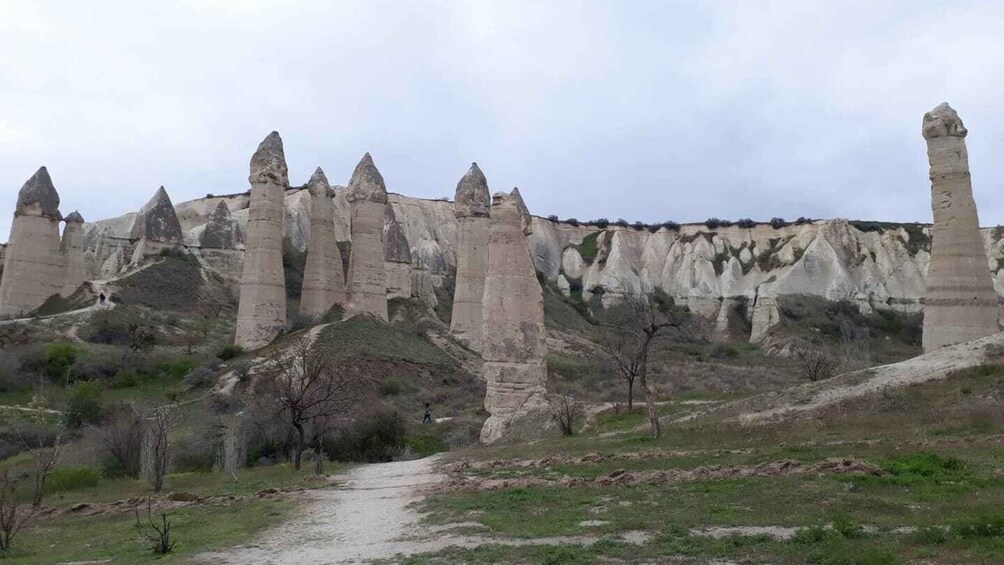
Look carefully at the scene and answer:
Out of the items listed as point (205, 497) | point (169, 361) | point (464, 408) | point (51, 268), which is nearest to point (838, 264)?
point (464, 408)

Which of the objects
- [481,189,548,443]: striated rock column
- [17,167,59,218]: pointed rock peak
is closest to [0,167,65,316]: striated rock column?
[17,167,59,218]: pointed rock peak

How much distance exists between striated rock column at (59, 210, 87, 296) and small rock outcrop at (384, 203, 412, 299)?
52.4 ft

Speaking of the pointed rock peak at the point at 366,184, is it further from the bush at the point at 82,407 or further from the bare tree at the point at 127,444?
the bare tree at the point at 127,444

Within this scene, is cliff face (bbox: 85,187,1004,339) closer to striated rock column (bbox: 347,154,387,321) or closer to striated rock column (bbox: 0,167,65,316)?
striated rock column (bbox: 0,167,65,316)

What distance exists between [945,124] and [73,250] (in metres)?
39.7

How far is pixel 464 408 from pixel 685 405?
8733 mm

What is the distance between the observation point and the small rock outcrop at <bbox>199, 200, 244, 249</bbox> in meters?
48.3

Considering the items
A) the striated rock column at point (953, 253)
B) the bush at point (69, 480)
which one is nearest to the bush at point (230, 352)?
the bush at point (69, 480)

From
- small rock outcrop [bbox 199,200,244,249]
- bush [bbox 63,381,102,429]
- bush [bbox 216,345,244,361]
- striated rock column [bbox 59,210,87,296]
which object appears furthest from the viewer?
small rock outcrop [bbox 199,200,244,249]

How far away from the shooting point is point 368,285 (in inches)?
1391

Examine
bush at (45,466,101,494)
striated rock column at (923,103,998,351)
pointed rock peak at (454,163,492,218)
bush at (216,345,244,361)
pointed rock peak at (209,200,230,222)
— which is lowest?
bush at (45,466,101,494)

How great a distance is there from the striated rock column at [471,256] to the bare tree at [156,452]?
60.5 feet

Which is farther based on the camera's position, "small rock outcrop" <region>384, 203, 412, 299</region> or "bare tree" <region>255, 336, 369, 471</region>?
"small rock outcrop" <region>384, 203, 412, 299</region>

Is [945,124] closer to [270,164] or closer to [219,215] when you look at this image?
[270,164]
